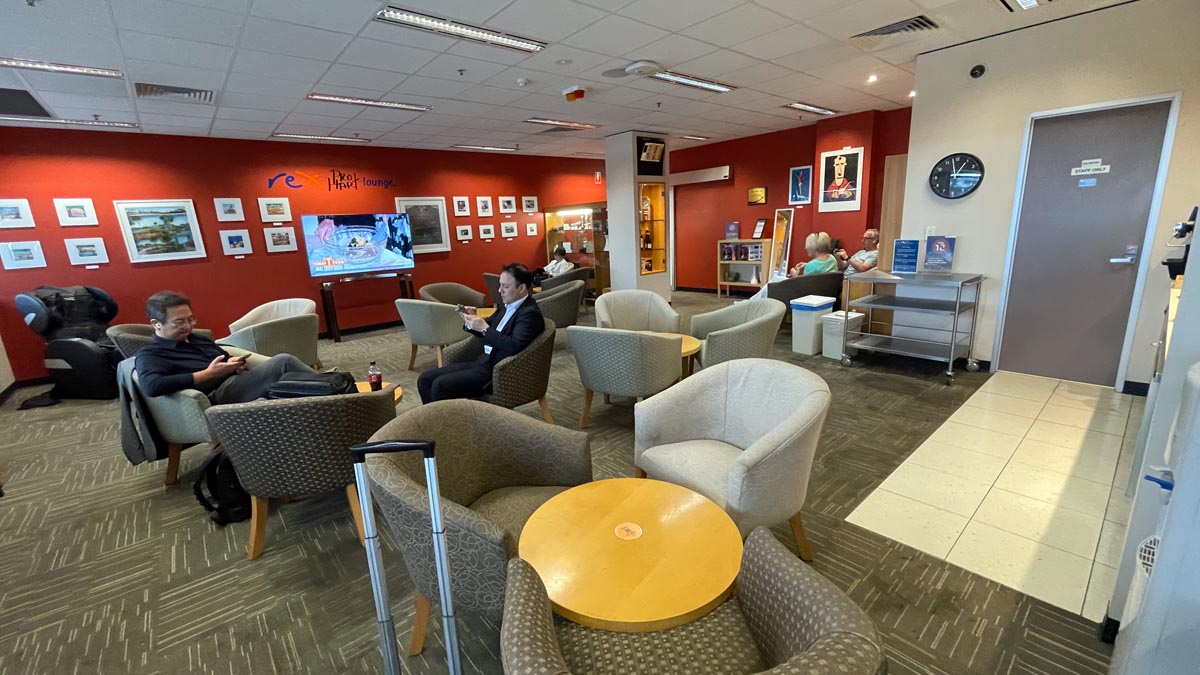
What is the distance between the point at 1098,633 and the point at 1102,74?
4.04 meters

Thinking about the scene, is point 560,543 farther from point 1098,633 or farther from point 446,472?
point 1098,633

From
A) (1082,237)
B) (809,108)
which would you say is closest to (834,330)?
(1082,237)

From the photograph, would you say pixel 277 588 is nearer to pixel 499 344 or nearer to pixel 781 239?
pixel 499 344

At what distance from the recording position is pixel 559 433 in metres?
1.95

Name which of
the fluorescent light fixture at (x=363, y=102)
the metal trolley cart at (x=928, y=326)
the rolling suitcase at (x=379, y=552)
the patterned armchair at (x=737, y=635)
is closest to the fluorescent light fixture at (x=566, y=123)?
the fluorescent light fixture at (x=363, y=102)

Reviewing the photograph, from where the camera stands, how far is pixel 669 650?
1.19m

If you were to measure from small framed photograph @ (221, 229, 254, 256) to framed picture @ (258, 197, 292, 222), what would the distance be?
338 millimetres

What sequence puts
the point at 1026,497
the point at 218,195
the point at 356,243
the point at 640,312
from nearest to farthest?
the point at 1026,497, the point at 640,312, the point at 218,195, the point at 356,243

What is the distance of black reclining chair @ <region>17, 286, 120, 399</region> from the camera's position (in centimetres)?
470

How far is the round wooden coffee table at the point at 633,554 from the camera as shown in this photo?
122cm

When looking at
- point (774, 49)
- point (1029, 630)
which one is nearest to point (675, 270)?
point (774, 49)

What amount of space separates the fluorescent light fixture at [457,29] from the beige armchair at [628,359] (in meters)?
2.15

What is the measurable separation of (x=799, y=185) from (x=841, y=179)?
101cm

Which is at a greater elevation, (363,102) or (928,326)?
(363,102)
